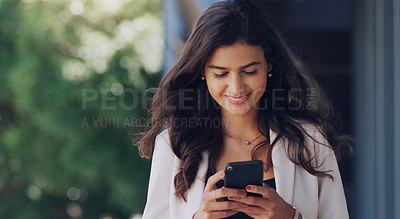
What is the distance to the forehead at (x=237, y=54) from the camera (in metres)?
2.02

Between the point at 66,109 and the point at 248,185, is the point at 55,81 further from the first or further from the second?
the point at 248,185

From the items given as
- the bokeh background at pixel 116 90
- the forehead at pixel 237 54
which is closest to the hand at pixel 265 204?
the forehead at pixel 237 54

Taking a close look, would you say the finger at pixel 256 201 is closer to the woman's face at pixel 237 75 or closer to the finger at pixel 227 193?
the finger at pixel 227 193

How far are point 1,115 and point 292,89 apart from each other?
10998mm

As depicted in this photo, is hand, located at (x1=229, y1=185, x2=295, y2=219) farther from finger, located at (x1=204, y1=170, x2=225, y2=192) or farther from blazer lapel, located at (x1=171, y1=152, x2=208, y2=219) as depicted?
blazer lapel, located at (x1=171, y1=152, x2=208, y2=219)

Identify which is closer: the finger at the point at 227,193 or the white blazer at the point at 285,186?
the finger at the point at 227,193

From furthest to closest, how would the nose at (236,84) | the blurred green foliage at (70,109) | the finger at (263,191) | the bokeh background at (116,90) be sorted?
the blurred green foliage at (70,109)
the bokeh background at (116,90)
the nose at (236,84)
the finger at (263,191)

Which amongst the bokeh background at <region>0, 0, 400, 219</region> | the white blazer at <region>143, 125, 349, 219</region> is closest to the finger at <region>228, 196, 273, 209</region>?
the white blazer at <region>143, 125, 349, 219</region>

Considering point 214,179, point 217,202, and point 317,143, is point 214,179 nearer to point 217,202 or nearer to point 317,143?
point 217,202

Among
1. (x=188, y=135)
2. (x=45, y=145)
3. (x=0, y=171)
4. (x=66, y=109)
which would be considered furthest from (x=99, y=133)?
(x=188, y=135)

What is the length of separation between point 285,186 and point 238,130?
1.28 feet

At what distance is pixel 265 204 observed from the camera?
5.98ft

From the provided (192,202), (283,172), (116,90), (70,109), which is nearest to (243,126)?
(283,172)

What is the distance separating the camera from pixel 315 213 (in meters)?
2.01
